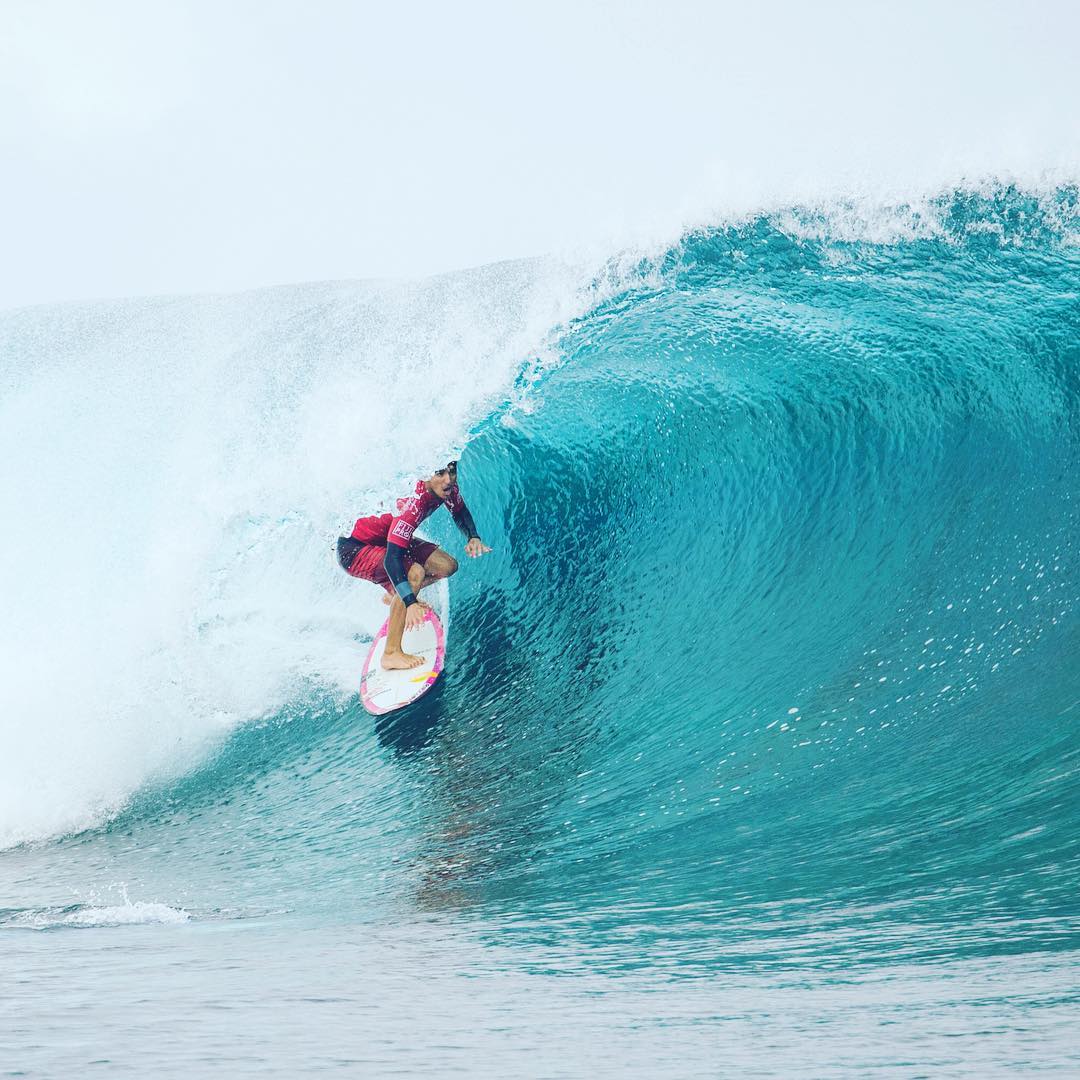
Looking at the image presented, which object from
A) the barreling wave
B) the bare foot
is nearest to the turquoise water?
the barreling wave

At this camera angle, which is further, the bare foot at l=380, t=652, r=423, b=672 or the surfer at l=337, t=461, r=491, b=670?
the bare foot at l=380, t=652, r=423, b=672

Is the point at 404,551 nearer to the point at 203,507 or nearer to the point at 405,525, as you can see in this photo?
the point at 405,525

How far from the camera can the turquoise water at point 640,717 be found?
246 centimetres

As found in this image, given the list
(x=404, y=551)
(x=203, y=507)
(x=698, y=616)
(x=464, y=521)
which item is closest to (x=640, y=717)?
(x=698, y=616)

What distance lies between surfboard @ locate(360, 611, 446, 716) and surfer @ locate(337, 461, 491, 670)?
0.07 meters

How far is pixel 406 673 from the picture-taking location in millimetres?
5871

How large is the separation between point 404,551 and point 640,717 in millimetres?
1605

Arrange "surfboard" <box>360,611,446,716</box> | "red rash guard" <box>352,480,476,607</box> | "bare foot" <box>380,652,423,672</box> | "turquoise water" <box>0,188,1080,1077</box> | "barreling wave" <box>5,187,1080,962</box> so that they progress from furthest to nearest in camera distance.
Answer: "bare foot" <box>380,652,423,672</box> → "surfboard" <box>360,611,446,716</box> → "red rash guard" <box>352,480,476,607</box> → "barreling wave" <box>5,187,1080,962</box> → "turquoise water" <box>0,188,1080,1077</box>

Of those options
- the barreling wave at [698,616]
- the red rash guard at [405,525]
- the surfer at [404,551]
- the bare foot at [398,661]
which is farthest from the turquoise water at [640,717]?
the red rash guard at [405,525]

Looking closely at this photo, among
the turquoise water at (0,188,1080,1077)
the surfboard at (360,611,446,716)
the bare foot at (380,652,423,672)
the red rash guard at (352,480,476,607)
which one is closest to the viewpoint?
the turquoise water at (0,188,1080,1077)

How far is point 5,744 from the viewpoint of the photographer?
5.76 meters

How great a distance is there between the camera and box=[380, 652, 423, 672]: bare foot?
5.91 m

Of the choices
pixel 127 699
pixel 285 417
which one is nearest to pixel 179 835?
pixel 127 699

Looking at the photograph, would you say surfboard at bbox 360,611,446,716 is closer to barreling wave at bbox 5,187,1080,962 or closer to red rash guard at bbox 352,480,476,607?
barreling wave at bbox 5,187,1080,962
